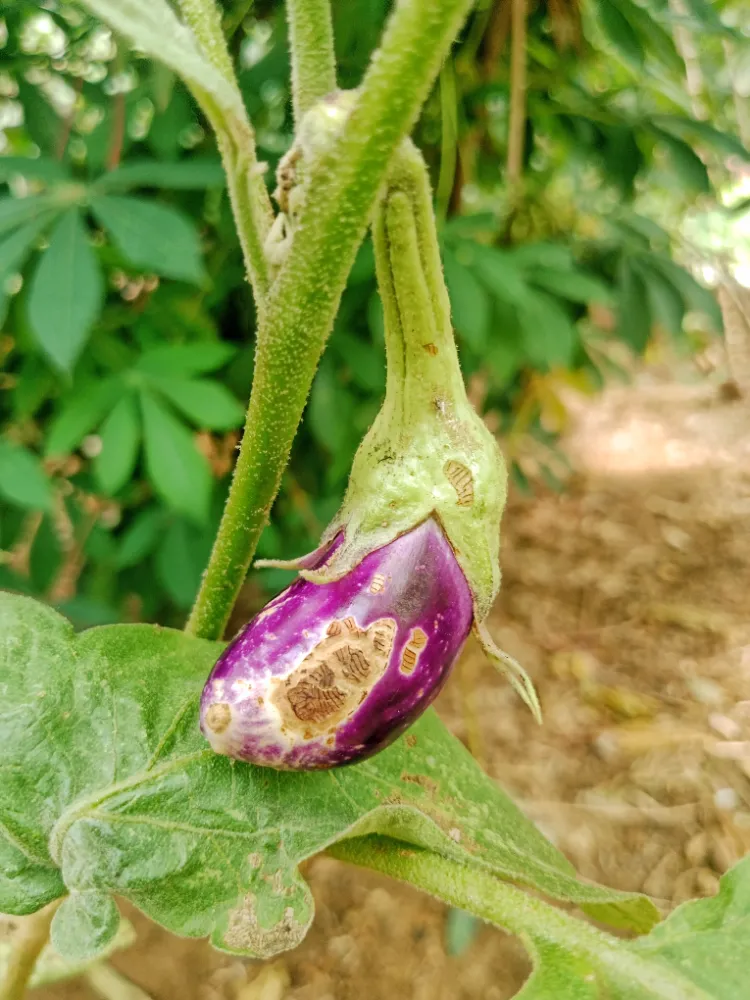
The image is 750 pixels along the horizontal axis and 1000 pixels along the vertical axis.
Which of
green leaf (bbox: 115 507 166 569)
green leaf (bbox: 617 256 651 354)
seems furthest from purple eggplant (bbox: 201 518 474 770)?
green leaf (bbox: 617 256 651 354)

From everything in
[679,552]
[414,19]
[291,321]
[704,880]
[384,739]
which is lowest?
[679,552]

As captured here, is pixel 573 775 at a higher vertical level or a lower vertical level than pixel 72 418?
lower

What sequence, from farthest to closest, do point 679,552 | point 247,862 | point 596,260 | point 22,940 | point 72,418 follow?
1. point 679,552
2. point 596,260
3. point 72,418
4. point 22,940
5. point 247,862

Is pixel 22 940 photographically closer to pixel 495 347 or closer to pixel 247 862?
pixel 247 862

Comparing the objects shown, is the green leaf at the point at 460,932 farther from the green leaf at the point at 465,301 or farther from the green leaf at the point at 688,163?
the green leaf at the point at 688,163

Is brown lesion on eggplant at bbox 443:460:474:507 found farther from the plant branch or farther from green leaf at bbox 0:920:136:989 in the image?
green leaf at bbox 0:920:136:989

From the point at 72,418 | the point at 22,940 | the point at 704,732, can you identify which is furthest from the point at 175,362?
the point at 704,732

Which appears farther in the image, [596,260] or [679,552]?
[679,552]

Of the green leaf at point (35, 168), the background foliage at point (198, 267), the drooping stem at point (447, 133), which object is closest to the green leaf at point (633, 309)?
the background foliage at point (198, 267)
